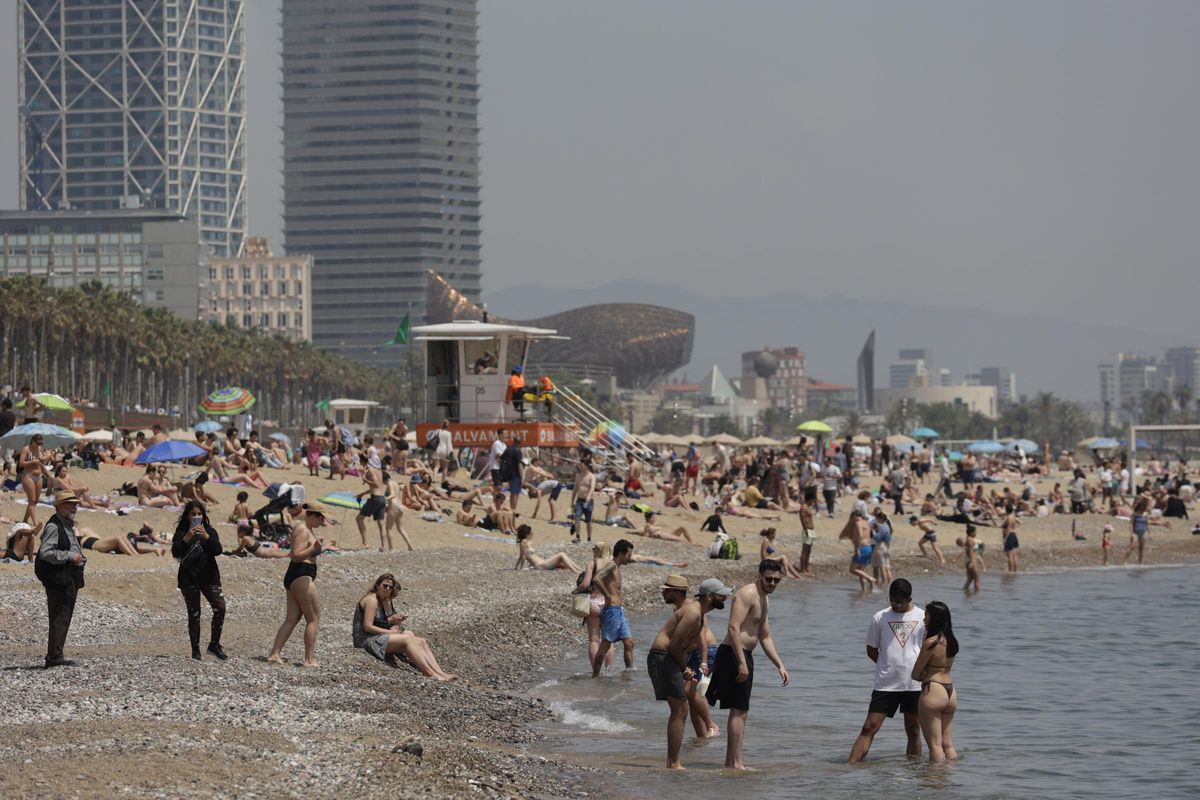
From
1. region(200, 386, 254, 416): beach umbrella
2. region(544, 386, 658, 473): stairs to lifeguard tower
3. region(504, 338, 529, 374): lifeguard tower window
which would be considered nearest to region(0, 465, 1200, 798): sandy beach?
region(504, 338, 529, 374): lifeguard tower window

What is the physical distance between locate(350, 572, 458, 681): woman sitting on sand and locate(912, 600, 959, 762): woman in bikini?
5.29 meters

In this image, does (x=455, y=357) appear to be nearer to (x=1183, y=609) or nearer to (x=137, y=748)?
(x=1183, y=609)

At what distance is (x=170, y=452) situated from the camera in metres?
29.6

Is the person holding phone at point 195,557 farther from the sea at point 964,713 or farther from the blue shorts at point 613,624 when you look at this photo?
the blue shorts at point 613,624

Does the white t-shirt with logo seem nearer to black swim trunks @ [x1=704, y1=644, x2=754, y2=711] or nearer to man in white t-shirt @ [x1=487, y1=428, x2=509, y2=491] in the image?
black swim trunks @ [x1=704, y1=644, x2=754, y2=711]

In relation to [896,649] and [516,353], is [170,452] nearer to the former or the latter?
[516,353]

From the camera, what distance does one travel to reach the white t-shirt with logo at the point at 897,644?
41.2 ft

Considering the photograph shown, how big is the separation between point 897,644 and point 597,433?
3183 cm

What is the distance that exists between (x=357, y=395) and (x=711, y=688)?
14158cm

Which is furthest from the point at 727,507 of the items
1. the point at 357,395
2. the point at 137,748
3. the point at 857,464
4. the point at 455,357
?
the point at 357,395

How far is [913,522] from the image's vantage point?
136 feet

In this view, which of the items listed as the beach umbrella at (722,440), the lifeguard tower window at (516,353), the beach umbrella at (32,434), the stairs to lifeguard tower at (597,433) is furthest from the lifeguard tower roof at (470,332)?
the beach umbrella at (722,440)

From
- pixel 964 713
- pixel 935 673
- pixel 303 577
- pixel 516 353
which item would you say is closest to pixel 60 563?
pixel 303 577

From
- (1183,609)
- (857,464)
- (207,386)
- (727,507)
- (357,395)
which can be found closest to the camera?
(1183,609)
